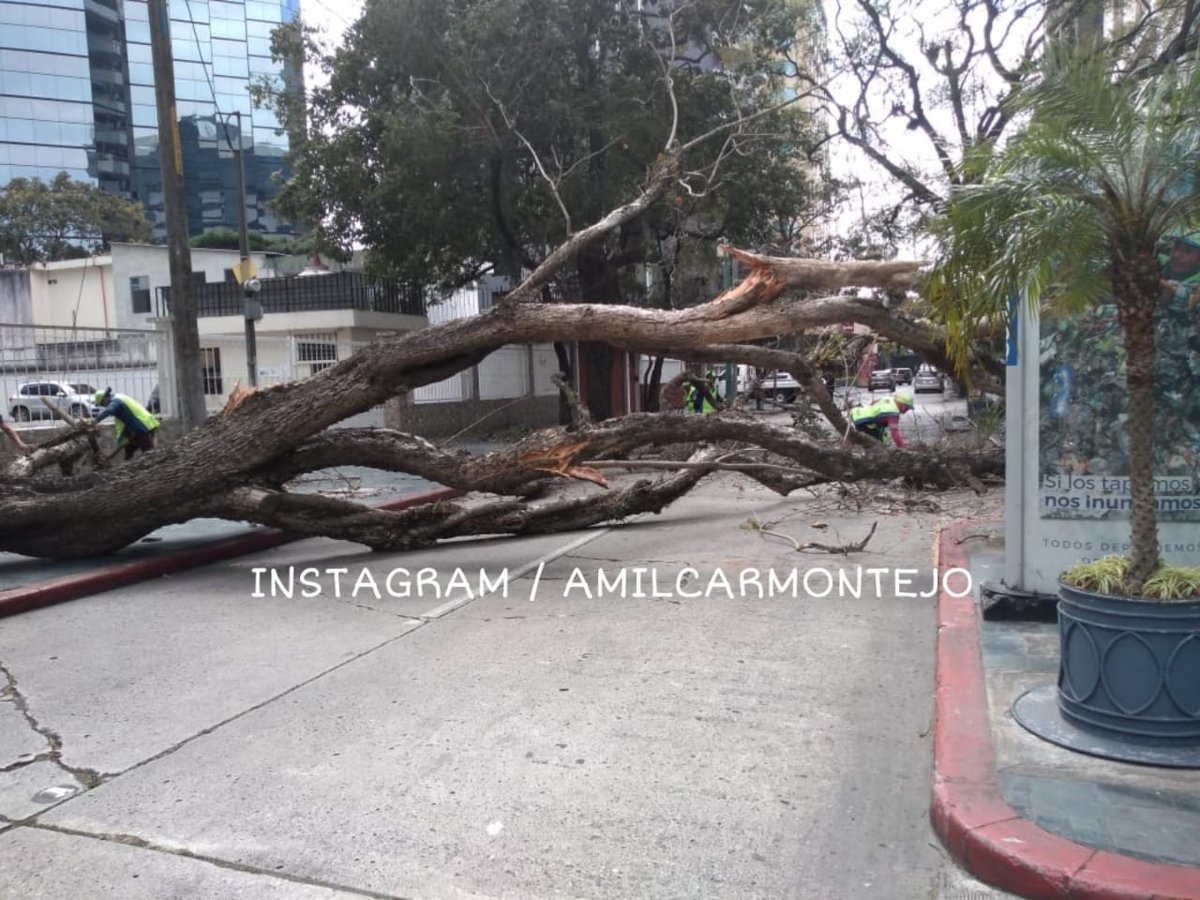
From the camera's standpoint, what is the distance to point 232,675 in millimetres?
5844

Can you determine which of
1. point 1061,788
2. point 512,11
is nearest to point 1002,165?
point 1061,788

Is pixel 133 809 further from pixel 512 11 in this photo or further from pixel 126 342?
pixel 512 11

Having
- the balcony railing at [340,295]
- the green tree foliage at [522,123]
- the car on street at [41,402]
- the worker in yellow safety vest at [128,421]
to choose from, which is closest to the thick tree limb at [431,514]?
the worker in yellow safety vest at [128,421]

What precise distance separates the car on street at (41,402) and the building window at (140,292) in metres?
23.1

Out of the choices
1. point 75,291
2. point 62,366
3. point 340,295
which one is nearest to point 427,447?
point 62,366

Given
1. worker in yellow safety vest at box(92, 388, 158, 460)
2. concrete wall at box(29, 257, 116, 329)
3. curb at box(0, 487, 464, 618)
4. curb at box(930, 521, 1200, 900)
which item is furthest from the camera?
concrete wall at box(29, 257, 116, 329)

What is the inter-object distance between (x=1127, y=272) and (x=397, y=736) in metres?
3.99

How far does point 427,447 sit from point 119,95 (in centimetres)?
7294

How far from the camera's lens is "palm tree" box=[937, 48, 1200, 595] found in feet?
13.4

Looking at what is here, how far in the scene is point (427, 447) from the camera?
990cm

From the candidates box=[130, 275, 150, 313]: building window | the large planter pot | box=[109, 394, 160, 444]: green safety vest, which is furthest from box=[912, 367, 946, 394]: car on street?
the large planter pot

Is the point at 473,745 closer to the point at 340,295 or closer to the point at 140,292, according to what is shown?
the point at 340,295

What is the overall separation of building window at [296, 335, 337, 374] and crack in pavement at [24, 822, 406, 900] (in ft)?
48.0

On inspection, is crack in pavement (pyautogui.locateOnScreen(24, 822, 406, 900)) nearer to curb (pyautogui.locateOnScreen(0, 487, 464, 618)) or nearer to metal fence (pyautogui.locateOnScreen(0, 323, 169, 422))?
curb (pyautogui.locateOnScreen(0, 487, 464, 618))
